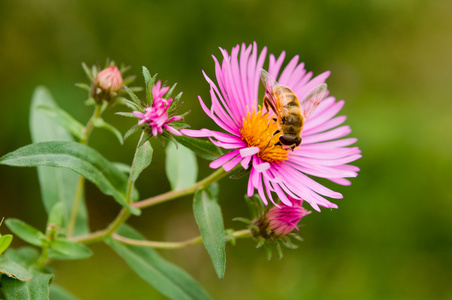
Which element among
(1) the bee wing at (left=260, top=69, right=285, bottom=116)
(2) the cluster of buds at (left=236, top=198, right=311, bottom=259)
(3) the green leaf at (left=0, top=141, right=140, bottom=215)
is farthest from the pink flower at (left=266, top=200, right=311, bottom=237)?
(3) the green leaf at (left=0, top=141, right=140, bottom=215)

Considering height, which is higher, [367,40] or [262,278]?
[367,40]

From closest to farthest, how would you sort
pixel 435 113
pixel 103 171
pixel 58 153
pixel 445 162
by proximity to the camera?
1. pixel 58 153
2. pixel 103 171
3. pixel 445 162
4. pixel 435 113

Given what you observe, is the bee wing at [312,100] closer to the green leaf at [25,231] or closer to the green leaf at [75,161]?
the green leaf at [75,161]

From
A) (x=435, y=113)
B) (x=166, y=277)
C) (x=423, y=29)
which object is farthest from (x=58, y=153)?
(x=423, y=29)

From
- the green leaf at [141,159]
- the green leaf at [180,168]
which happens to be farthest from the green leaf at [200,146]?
the green leaf at [180,168]

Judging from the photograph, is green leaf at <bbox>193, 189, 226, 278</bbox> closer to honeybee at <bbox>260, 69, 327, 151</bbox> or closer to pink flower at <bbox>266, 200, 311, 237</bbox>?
pink flower at <bbox>266, 200, 311, 237</bbox>

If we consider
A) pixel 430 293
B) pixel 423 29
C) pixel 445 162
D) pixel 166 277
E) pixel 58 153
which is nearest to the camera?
pixel 58 153

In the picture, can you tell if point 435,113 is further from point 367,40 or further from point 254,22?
point 254,22

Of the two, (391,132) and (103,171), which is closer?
(103,171)
